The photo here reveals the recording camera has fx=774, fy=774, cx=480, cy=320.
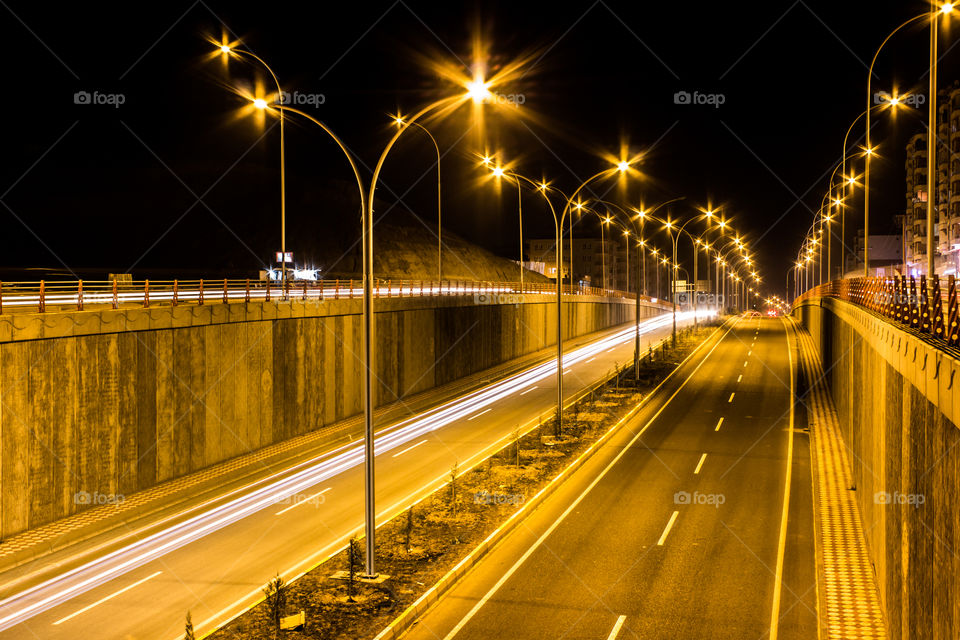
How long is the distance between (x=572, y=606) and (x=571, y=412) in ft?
68.1

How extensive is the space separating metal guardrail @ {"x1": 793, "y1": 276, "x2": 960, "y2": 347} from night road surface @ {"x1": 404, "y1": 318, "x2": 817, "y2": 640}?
550 centimetres

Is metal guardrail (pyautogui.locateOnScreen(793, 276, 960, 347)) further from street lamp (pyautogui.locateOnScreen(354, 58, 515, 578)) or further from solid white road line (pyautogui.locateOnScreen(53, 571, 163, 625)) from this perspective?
solid white road line (pyautogui.locateOnScreen(53, 571, 163, 625))

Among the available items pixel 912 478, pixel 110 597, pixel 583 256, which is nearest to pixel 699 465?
pixel 912 478

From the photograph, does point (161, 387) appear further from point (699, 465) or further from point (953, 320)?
point (953, 320)

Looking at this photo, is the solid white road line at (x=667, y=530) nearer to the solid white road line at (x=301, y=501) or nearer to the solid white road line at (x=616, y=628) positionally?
the solid white road line at (x=616, y=628)

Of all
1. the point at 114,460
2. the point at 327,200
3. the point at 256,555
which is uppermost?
the point at 327,200

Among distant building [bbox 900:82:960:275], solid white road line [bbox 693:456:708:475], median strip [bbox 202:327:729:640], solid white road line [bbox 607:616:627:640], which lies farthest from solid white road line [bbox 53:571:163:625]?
distant building [bbox 900:82:960:275]

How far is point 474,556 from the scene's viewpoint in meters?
16.5

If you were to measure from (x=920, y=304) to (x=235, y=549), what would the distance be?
14.9 meters

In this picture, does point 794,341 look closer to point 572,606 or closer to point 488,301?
point 488,301

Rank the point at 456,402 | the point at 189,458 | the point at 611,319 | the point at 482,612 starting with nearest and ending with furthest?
the point at 482,612
the point at 189,458
the point at 456,402
the point at 611,319

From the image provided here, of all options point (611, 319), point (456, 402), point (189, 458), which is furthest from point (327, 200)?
point (189, 458)

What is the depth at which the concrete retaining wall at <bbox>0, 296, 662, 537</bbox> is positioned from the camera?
60.2 feet

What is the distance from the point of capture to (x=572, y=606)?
1410 centimetres
